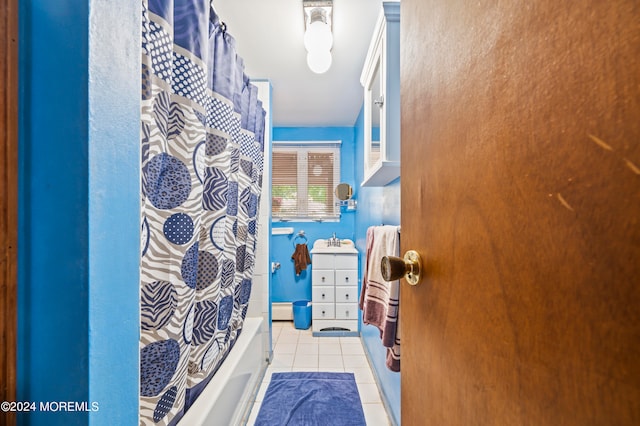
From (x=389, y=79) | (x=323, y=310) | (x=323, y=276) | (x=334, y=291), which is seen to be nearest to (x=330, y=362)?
(x=323, y=310)

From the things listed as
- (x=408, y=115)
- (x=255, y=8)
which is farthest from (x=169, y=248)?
(x=255, y=8)

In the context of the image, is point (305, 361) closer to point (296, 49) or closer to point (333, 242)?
point (333, 242)

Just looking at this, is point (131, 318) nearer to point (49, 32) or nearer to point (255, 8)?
point (49, 32)

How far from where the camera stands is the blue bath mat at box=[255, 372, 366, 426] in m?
1.47

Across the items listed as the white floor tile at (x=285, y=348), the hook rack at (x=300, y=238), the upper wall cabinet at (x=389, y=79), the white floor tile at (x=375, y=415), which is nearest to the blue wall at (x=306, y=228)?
the hook rack at (x=300, y=238)

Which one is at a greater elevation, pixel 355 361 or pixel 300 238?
pixel 300 238

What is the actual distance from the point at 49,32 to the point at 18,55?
6 centimetres

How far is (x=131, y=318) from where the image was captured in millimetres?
485

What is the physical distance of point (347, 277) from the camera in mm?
2543

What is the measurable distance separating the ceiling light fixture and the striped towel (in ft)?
3.39

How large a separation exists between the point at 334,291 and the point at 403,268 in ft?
6.77

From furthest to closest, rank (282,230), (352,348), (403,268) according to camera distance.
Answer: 1. (282,230)
2. (352,348)
3. (403,268)

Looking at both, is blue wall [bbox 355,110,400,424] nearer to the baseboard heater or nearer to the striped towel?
the striped towel

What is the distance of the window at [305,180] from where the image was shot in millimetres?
3068
